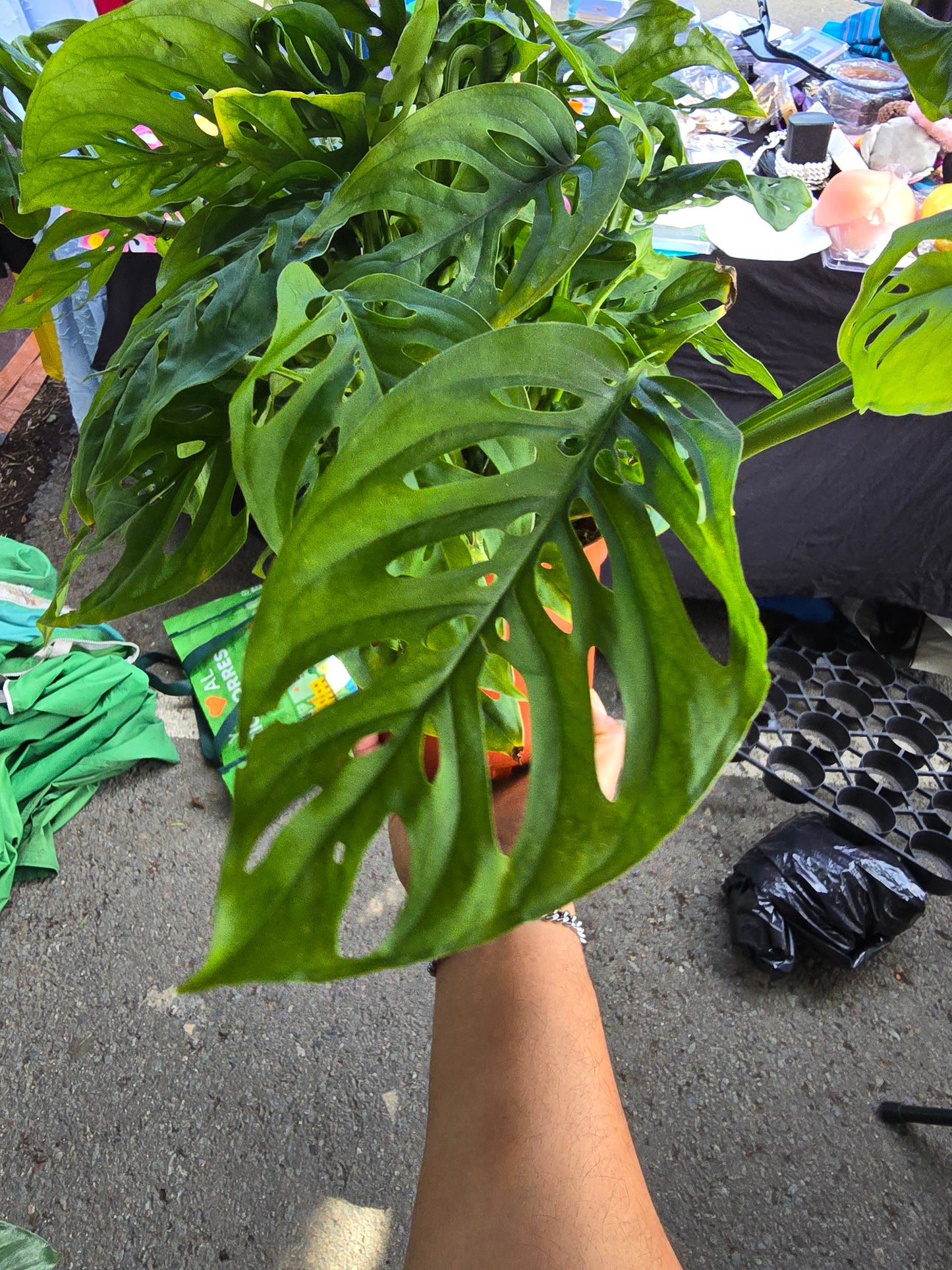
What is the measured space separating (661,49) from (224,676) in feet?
3.79

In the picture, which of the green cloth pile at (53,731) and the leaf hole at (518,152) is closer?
the leaf hole at (518,152)

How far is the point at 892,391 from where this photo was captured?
35cm

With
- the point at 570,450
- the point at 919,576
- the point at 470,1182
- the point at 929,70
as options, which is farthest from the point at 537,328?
the point at 919,576

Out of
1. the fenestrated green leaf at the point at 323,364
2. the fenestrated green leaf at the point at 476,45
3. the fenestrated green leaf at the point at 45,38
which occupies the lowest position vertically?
the fenestrated green leaf at the point at 323,364

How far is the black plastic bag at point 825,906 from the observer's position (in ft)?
3.99

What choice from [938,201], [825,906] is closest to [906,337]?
[825,906]

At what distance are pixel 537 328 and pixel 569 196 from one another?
10.8 inches

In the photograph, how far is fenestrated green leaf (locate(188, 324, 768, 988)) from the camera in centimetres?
29

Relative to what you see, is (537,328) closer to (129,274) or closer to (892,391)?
(892,391)

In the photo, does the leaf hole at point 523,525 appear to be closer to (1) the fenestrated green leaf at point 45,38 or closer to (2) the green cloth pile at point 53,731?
(1) the fenestrated green leaf at point 45,38

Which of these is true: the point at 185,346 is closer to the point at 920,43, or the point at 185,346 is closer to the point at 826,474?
the point at 920,43

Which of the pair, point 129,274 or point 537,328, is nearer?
point 537,328

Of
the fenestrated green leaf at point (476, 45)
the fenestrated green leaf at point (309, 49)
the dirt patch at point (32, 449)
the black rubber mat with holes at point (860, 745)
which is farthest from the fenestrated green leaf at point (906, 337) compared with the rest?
the dirt patch at point (32, 449)

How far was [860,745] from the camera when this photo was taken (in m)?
1.44
